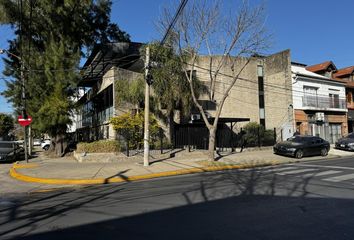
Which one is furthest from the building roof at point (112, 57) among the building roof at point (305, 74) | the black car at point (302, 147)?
the building roof at point (305, 74)

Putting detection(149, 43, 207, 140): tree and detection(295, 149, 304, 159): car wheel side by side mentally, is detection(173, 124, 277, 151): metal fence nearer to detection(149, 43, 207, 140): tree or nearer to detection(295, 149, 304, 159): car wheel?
detection(149, 43, 207, 140): tree

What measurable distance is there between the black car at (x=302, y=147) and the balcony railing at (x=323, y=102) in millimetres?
12124

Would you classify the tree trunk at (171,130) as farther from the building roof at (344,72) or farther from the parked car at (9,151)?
the building roof at (344,72)

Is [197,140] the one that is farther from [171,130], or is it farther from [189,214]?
[189,214]

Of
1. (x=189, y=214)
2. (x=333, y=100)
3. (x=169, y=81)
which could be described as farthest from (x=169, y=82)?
(x=333, y=100)

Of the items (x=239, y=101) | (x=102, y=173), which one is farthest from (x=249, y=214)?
Answer: (x=239, y=101)

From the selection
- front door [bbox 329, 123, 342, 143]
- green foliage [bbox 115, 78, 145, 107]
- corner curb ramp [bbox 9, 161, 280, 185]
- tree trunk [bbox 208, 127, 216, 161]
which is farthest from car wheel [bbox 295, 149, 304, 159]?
front door [bbox 329, 123, 342, 143]

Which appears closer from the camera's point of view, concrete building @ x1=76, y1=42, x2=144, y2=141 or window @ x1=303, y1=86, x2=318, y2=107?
concrete building @ x1=76, y1=42, x2=144, y2=141

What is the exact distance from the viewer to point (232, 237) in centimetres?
566

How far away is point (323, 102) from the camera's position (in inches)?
1433

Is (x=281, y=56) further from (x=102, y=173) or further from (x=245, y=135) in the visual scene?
(x=102, y=173)

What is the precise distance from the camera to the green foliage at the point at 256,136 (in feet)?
91.5

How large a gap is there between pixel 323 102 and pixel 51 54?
27551mm

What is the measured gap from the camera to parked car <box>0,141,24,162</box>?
23516 millimetres
